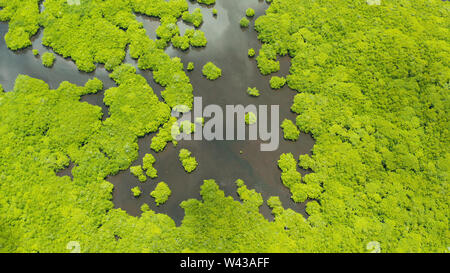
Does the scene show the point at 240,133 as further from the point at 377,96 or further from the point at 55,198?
the point at 55,198

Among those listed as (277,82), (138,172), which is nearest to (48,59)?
(138,172)

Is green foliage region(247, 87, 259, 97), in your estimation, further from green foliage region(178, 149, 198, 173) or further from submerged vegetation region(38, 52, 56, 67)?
submerged vegetation region(38, 52, 56, 67)

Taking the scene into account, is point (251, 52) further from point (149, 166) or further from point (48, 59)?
point (48, 59)

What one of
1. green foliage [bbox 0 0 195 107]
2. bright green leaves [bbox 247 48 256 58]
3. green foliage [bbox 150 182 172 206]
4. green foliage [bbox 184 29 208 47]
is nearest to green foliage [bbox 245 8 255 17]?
bright green leaves [bbox 247 48 256 58]

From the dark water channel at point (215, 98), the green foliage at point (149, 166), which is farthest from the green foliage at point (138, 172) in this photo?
the dark water channel at point (215, 98)

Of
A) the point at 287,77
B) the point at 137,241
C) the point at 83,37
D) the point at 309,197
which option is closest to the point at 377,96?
the point at 287,77

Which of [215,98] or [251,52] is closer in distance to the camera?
[215,98]
